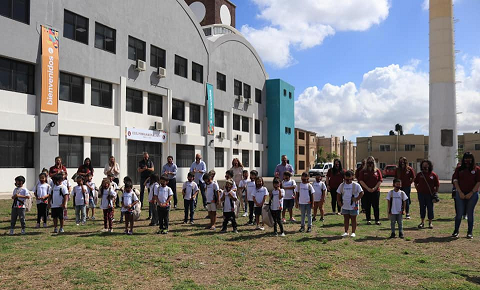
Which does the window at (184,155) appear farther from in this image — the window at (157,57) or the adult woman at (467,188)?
the adult woman at (467,188)

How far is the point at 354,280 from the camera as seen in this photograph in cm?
601

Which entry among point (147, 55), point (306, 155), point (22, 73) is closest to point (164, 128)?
point (147, 55)

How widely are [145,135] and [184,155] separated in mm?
5426

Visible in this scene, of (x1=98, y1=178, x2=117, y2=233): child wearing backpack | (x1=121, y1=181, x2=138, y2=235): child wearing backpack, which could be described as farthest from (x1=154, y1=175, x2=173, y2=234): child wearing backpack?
(x1=98, y1=178, x2=117, y2=233): child wearing backpack

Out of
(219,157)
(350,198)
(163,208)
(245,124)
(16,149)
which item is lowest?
(163,208)

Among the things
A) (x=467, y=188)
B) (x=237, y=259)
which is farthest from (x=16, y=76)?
(x=467, y=188)

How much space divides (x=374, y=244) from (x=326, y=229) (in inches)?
76.2

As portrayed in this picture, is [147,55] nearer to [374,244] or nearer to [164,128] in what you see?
[164,128]

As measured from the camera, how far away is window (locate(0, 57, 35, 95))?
19.1 m

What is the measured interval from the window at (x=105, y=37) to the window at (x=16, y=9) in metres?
4.62

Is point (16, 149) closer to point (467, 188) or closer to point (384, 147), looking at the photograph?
point (467, 188)

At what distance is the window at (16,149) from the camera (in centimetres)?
1912

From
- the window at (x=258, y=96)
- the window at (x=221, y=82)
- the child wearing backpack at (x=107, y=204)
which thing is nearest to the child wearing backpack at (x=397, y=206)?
the child wearing backpack at (x=107, y=204)

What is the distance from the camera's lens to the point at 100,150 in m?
24.5
